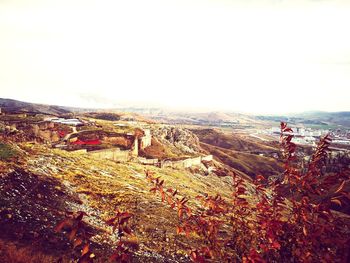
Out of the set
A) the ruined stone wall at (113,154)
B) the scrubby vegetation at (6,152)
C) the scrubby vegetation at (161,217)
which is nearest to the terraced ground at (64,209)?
the scrubby vegetation at (161,217)

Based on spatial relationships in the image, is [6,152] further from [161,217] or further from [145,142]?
[145,142]

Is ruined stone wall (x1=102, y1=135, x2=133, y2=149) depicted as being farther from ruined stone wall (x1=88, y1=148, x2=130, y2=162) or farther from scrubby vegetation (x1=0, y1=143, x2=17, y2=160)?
scrubby vegetation (x1=0, y1=143, x2=17, y2=160)

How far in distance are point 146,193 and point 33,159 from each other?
331 inches

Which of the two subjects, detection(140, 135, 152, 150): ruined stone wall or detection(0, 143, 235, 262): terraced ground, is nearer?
detection(0, 143, 235, 262): terraced ground

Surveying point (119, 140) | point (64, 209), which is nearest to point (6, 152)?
point (64, 209)

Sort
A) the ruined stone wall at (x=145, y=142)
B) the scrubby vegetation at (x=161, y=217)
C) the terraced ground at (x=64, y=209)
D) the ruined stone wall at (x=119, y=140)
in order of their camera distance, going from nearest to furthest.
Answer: the scrubby vegetation at (x=161, y=217)
the terraced ground at (x=64, y=209)
the ruined stone wall at (x=119, y=140)
the ruined stone wall at (x=145, y=142)

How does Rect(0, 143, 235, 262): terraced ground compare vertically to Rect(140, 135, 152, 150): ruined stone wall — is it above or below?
above

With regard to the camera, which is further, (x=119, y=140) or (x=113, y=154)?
(x=119, y=140)

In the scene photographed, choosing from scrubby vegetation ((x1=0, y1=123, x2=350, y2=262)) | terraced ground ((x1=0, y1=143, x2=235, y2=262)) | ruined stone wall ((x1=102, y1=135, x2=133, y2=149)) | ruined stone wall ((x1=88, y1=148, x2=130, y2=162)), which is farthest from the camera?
ruined stone wall ((x1=102, y1=135, x2=133, y2=149))

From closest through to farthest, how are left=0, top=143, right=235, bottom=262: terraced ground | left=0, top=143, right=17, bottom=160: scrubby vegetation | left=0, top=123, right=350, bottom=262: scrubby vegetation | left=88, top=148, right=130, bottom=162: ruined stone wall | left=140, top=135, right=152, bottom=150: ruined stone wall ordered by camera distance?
left=0, top=123, right=350, bottom=262: scrubby vegetation
left=0, top=143, right=235, bottom=262: terraced ground
left=0, top=143, right=17, bottom=160: scrubby vegetation
left=88, top=148, right=130, bottom=162: ruined stone wall
left=140, top=135, right=152, bottom=150: ruined stone wall

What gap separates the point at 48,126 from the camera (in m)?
63.0

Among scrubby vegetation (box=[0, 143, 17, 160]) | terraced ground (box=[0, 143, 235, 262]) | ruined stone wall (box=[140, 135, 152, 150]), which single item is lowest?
ruined stone wall (box=[140, 135, 152, 150])

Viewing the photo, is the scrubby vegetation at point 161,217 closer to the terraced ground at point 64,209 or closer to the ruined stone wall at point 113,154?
the terraced ground at point 64,209

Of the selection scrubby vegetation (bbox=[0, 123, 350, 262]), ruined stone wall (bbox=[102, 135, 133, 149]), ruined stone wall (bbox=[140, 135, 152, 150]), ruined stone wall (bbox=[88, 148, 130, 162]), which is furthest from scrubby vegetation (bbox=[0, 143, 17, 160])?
ruined stone wall (bbox=[140, 135, 152, 150])
